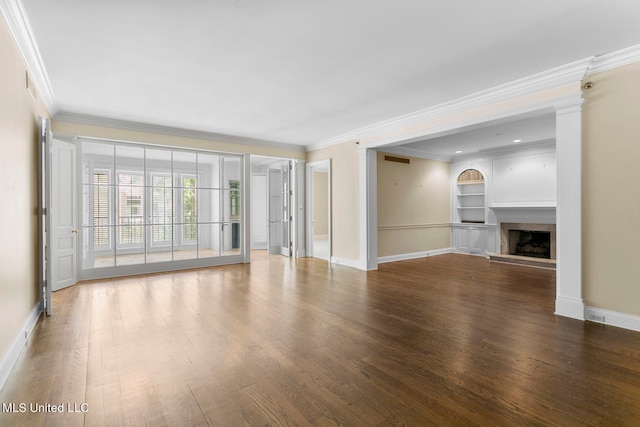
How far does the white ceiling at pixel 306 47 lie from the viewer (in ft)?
8.18

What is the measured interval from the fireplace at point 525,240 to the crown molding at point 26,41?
9087 millimetres

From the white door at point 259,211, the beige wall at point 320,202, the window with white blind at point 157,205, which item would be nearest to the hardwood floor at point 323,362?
the window with white blind at point 157,205

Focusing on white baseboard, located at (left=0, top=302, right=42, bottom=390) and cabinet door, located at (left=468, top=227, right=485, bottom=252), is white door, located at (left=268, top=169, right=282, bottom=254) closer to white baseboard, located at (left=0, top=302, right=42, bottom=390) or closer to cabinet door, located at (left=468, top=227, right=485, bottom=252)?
cabinet door, located at (left=468, top=227, right=485, bottom=252)

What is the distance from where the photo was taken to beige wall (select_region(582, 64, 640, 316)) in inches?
126

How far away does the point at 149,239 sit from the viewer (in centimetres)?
618

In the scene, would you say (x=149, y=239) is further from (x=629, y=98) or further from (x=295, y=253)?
(x=629, y=98)

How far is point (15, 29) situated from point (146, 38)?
1007 mm

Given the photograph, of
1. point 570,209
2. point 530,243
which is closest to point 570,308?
point 570,209

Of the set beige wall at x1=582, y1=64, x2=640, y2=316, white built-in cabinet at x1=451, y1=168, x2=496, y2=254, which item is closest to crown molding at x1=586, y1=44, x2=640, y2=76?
beige wall at x1=582, y1=64, x2=640, y2=316

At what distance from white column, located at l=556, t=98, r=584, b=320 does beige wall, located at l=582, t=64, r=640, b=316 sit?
0.29ft

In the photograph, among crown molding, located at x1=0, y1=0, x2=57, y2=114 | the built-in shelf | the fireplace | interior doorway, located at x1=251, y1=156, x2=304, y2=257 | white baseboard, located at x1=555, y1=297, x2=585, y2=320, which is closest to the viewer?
crown molding, located at x1=0, y1=0, x2=57, y2=114

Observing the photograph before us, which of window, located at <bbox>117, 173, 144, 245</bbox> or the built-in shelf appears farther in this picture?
the built-in shelf

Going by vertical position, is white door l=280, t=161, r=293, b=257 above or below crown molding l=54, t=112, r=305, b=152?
below

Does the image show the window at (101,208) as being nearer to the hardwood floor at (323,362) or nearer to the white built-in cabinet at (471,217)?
the hardwood floor at (323,362)
